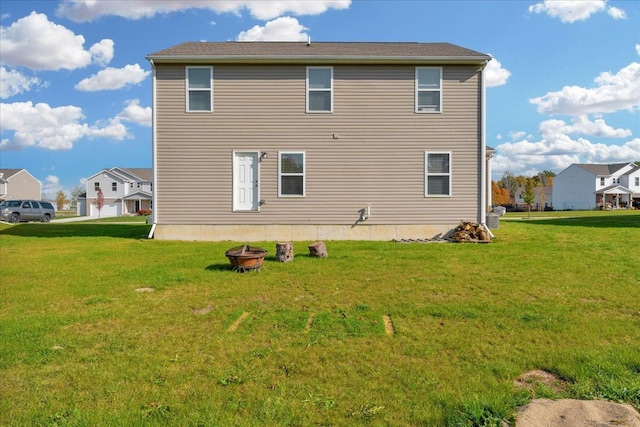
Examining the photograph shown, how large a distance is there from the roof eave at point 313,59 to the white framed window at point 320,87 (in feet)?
0.95

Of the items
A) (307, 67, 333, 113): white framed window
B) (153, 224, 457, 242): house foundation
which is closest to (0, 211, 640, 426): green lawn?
(153, 224, 457, 242): house foundation

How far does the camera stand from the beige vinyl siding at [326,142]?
39.8 ft

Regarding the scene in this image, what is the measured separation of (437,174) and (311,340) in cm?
903

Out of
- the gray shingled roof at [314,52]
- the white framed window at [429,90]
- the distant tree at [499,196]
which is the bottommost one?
the distant tree at [499,196]

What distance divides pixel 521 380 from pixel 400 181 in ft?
29.8

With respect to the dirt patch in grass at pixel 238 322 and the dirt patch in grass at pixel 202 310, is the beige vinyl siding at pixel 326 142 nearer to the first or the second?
the dirt patch in grass at pixel 202 310

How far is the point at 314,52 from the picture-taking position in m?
12.1

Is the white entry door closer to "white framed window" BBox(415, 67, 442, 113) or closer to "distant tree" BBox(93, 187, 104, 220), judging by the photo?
"white framed window" BBox(415, 67, 442, 113)

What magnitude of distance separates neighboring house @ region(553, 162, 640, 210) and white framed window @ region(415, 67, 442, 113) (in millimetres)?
51190

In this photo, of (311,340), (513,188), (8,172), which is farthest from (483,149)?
(513,188)

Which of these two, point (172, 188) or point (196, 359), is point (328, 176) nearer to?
point (172, 188)

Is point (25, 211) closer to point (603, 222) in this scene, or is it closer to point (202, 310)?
point (202, 310)

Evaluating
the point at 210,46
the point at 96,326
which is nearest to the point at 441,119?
the point at 210,46

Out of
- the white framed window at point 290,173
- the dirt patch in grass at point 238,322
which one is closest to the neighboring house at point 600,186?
the white framed window at point 290,173
